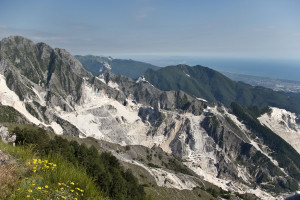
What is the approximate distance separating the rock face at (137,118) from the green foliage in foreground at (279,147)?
2601 millimetres

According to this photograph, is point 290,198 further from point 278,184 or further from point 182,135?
point 182,135

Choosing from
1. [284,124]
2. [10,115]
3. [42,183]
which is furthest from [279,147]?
[42,183]

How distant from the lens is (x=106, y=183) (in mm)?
13219

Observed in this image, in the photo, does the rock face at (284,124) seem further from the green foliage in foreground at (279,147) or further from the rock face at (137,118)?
the green foliage in foreground at (279,147)

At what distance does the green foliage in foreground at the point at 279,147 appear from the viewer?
113844mm

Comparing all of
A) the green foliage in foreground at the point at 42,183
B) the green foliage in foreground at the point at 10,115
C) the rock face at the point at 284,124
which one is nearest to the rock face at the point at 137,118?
the rock face at the point at 284,124

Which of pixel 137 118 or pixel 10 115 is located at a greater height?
pixel 10 115

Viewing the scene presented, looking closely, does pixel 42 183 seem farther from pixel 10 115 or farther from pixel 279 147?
pixel 279 147

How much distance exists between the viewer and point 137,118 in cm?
14262

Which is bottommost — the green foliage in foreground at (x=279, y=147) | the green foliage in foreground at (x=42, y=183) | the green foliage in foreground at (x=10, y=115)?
the green foliage in foreground at (x=279, y=147)

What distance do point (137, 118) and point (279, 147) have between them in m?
86.0

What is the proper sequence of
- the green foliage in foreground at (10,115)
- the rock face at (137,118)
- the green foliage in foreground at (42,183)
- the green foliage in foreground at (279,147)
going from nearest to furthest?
the green foliage in foreground at (42,183), the green foliage in foreground at (10,115), the rock face at (137,118), the green foliage in foreground at (279,147)

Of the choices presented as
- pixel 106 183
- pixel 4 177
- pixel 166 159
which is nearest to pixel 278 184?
pixel 166 159

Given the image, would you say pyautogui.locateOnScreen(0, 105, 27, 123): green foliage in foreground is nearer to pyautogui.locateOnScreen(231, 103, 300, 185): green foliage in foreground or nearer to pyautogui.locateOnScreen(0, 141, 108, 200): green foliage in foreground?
pyautogui.locateOnScreen(0, 141, 108, 200): green foliage in foreground
